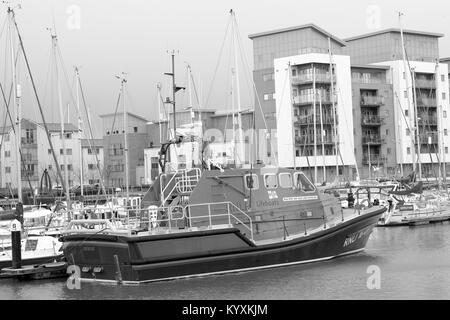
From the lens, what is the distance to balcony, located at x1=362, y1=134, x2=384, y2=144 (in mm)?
75438

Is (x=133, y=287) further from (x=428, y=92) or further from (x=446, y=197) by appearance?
(x=428, y=92)

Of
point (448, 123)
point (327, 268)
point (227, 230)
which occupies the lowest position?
point (327, 268)

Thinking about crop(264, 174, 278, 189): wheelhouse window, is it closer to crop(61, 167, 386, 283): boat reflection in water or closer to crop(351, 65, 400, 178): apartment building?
crop(61, 167, 386, 283): boat reflection in water

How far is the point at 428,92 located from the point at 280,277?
210 ft

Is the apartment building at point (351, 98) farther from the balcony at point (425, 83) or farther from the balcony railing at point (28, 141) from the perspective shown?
the balcony railing at point (28, 141)

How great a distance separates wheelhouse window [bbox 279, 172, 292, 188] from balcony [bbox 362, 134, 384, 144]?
5329cm

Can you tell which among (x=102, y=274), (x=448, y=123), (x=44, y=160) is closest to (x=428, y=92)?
(x=448, y=123)

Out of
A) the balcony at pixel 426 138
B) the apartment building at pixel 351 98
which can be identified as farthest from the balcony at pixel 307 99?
the balcony at pixel 426 138

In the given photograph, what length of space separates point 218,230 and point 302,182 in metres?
4.40

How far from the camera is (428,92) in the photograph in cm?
7975

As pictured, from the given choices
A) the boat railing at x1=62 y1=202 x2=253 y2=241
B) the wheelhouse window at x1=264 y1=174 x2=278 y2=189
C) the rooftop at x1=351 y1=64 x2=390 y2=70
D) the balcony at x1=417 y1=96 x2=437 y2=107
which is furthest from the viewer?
the balcony at x1=417 y1=96 x2=437 y2=107

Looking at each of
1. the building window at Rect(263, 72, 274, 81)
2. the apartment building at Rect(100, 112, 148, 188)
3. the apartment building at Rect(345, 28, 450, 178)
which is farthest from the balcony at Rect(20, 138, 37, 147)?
the apartment building at Rect(345, 28, 450, 178)

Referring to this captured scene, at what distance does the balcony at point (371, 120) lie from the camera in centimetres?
7526

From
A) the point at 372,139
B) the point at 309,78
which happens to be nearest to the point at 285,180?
the point at 309,78
